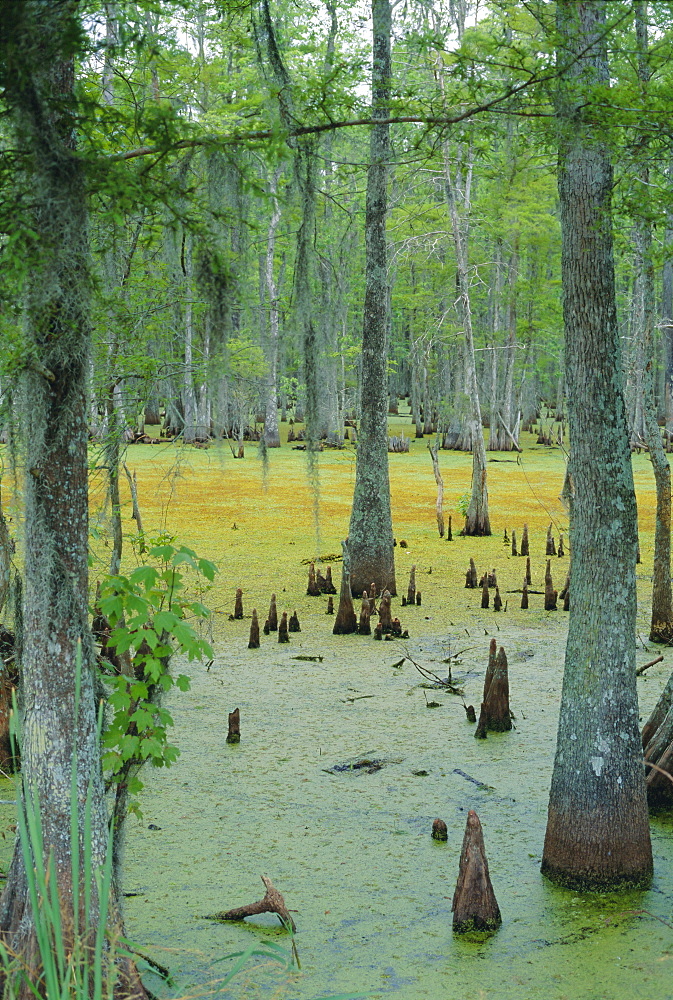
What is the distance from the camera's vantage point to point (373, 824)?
504cm

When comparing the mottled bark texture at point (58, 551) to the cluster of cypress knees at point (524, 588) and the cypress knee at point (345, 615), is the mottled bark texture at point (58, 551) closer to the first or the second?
the cypress knee at point (345, 615)

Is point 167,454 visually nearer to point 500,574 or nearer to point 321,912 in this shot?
point 500,574

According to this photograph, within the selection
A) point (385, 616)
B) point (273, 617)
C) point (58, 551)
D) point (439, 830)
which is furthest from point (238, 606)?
point (58, 551)

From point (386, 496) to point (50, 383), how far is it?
7.61m

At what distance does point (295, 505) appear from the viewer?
17016mm

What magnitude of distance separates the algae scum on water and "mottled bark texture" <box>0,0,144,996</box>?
599mm

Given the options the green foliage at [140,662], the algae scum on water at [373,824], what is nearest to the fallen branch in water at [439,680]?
the algae scum on water at [373,824]

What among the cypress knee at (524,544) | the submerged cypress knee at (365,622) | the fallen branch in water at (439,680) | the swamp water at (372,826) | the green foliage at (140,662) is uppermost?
the green foliage at (140,662)

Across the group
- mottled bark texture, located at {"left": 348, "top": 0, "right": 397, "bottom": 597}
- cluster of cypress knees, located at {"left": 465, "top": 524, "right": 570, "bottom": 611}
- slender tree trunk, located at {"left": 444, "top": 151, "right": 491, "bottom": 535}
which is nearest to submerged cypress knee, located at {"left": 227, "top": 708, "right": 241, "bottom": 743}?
cluster of cypress knees, located at {"left": 465, "top": 524, "right": 570, "bottom": 611}

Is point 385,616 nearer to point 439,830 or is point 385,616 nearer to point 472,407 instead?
point 439,830

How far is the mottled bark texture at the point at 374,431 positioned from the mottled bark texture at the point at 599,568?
6.05 m

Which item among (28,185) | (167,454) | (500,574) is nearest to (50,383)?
(28,185)

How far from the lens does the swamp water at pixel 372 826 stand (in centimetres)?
375

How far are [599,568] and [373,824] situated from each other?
1.80 metres
